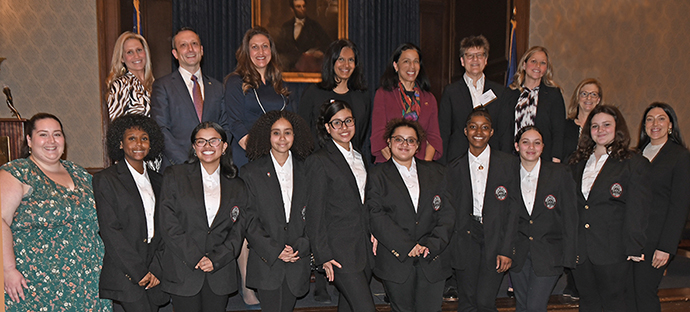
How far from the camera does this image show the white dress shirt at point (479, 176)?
291 centimetres

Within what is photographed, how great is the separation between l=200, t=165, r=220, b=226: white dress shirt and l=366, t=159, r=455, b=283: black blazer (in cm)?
84

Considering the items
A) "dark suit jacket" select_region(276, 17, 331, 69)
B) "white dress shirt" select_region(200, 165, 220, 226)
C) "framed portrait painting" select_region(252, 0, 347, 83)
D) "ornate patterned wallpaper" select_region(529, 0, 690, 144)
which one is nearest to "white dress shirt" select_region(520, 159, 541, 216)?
"white dress shirt" select_region(200, 165, 220, 226)

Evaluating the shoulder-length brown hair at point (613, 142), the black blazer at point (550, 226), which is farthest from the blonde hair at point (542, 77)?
the black blazer at point (550, 226)

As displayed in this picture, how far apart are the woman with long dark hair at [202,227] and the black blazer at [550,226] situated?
1.64 metres

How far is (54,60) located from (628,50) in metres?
6.96

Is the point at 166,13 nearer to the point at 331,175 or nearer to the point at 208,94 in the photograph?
the point at 208,94

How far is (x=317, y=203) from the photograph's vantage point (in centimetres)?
271

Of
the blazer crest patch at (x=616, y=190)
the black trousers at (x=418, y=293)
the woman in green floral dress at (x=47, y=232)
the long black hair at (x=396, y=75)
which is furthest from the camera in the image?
the long black hair at (x=396, y=75)

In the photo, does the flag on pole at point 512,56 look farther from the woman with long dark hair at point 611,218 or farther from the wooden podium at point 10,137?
the wooden podium at point 10,137

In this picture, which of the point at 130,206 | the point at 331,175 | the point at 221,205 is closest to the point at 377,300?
the point at 331,175

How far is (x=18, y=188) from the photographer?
2410 millimetres

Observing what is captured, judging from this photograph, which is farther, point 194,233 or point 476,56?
point 476,56

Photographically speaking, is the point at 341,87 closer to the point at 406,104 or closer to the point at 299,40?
the point at 406,104

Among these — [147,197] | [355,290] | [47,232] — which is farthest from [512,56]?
[47,232]
